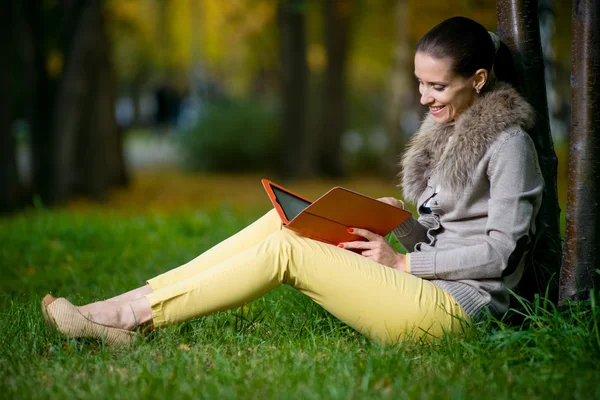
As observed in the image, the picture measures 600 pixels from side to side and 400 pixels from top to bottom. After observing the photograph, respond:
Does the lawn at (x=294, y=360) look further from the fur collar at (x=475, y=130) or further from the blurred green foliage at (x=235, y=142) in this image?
the blurred green foliage at (x=235, y=142)

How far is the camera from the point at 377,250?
3.36 m

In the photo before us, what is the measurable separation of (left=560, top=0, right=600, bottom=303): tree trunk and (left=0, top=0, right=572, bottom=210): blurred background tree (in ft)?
12.1

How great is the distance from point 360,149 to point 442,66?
14577 millimetres

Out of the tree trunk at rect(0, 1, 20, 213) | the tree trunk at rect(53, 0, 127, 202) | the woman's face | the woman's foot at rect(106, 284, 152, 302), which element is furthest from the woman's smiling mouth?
the tree trunk at rect(53, 0, 127, 202)

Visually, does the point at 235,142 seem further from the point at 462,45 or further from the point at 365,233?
the point at 462,45

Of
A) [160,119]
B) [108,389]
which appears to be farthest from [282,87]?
[160,119]

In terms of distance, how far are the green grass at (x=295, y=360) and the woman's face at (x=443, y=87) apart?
1.00 metres

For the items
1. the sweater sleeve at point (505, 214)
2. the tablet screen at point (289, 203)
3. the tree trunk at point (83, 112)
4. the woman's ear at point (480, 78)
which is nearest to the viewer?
the sweater sleeve at point (505, 214)

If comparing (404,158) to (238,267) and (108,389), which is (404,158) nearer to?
(238,267)

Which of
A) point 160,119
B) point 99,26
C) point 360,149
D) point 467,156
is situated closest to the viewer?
point 467,156

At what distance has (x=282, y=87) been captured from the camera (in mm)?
14297

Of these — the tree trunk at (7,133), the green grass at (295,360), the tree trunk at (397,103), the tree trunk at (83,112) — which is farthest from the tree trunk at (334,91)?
the green grass at (295,360)

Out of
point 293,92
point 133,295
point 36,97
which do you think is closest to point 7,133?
point 36,97

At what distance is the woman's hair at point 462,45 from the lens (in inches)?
127
